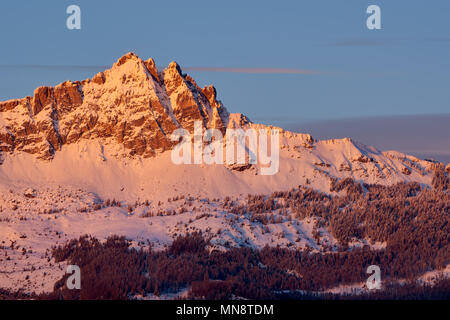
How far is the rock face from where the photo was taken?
14950 cm

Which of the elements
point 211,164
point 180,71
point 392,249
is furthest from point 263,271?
point 180,71

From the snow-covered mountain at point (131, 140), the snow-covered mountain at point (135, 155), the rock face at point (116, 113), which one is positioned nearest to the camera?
the snow-covered mountain at point (135, 155)

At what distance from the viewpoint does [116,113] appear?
14975cm

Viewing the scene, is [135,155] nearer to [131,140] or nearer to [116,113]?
[131,140]

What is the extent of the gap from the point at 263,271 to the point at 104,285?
23.0 metres

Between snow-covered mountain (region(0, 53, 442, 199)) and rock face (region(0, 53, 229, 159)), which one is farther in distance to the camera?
rock face (region(0, 53, 229, 159))

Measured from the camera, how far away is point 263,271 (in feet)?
325

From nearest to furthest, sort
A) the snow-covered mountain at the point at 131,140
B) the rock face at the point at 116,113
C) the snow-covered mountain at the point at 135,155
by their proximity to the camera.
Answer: the snow-covered mountain at the point at 135,155
the snow-covered mountain at the point at 131,140
the rock face at the point at 116,113

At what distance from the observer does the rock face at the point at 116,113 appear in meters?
150

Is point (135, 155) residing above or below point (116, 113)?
below

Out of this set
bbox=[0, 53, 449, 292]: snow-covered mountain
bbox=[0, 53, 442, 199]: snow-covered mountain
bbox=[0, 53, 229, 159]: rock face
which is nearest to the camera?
bbox=[0, 53, 449, 292]: snow-covered mountain

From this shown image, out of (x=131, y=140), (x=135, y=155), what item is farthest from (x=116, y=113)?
(x=135, y=155)
